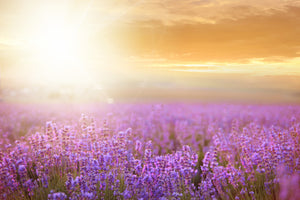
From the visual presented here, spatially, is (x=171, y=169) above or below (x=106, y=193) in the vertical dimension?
above

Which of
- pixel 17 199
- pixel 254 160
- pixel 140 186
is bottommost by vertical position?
Result: pixel 17 199

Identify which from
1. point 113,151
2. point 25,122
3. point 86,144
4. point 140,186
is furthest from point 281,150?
point 25,122

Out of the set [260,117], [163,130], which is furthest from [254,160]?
[260,117]

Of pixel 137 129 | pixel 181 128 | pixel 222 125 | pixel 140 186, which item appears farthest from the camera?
pixel 222 125

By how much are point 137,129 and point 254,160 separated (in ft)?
10.4

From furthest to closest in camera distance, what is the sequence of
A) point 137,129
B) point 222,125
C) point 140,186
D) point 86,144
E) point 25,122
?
1. point 25,122
2. point 222,125
3. point 137,129
4. point 86,144
5. point 140,186

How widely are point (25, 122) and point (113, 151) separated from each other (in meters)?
6.19

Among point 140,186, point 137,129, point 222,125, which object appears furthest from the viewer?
point 222,125

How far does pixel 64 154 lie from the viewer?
3.22 meters

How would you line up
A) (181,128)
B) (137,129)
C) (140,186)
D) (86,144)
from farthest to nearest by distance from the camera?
1. (181,128)
2. (137,129)
3. (86,144)
4. (140,186)

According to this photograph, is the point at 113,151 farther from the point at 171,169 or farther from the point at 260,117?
the point at 260,117

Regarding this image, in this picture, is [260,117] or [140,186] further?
[260,117]

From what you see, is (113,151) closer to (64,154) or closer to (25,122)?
(64,154)

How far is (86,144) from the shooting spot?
3525 mm
